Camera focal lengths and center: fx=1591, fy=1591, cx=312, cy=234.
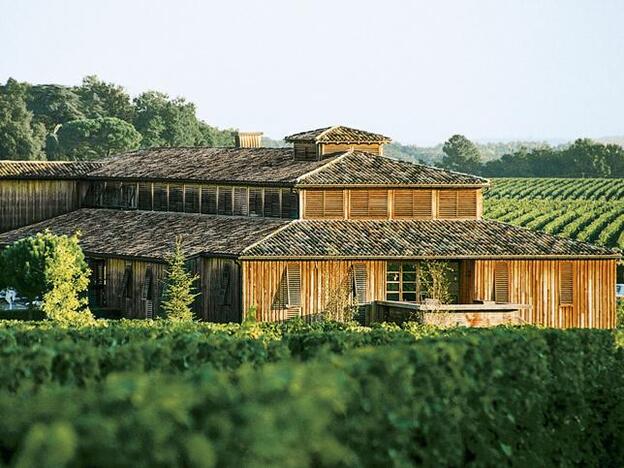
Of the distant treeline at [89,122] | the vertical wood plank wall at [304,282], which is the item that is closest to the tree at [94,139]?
the distant treeline at [89,122]

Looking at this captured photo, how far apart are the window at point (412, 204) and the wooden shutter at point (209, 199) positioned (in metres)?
7.81

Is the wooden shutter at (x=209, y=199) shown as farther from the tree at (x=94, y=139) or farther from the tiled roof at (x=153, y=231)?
the tree at (x=94, y=139)

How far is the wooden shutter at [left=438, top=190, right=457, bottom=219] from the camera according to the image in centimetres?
5700

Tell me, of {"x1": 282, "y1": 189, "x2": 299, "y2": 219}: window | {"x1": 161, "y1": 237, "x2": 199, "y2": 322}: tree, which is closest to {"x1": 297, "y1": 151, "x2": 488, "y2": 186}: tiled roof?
{"x1": 282, "y1": 189, "x2": 299, "y2": 219}: window

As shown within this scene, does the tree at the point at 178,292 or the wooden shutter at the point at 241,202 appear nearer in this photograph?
the tree at the point at 178,292

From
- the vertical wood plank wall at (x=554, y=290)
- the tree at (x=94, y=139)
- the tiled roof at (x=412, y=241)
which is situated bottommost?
the vertical wood plank wall at (x=554, y=290)

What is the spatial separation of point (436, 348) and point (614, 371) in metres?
5.54

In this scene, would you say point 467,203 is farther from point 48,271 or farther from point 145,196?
point 48,271

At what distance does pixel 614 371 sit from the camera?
22.8 meters

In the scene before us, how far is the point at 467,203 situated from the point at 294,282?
8.80 meters

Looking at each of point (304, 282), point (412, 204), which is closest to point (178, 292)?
point (304, 282)

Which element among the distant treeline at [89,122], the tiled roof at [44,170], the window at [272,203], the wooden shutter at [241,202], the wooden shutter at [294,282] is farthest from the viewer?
the distant treeline at [89,122]

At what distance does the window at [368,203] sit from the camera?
2208 inches

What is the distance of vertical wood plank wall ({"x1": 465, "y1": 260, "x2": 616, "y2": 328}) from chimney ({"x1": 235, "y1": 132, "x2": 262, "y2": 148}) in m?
22.6
